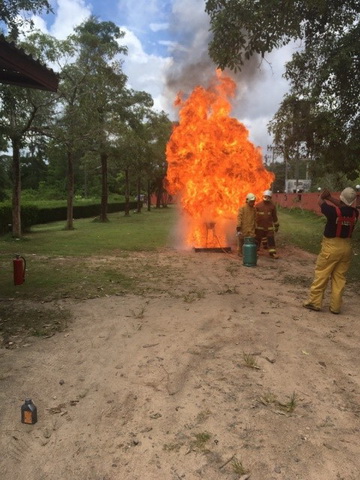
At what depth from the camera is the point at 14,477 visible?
2.84 metres

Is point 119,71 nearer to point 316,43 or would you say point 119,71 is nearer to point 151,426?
point 316,43

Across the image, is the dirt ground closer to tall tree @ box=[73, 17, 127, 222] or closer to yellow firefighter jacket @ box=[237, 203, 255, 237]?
yellow firefighter jacket @ box=[237, 203, 255, 237]

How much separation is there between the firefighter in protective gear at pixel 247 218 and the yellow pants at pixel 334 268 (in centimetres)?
530

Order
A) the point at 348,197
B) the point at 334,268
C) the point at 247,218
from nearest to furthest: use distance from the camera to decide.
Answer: the point at 348,197 < the point at 334,268 < the point at 247,218

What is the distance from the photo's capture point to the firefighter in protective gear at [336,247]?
641 centimetres

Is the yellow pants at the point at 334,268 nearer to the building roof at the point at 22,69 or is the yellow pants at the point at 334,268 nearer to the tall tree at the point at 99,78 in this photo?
the building roof at the point at 22,69

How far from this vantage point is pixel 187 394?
393 centimetres

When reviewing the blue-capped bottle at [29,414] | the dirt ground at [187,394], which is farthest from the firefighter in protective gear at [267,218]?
the blue-capped bottle at [29,414]

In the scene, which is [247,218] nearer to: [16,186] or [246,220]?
[246,220]

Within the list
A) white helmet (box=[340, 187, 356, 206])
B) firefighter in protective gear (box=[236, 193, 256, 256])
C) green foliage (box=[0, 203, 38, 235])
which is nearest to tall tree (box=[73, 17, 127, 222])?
green foliage (box=[0, 203, 38, 235])

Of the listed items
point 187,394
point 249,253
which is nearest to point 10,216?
point 249,253

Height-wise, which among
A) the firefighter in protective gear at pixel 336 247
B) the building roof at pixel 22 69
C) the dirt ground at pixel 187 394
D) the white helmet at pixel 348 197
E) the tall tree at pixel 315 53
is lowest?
the dirt ground at pixel 187 394

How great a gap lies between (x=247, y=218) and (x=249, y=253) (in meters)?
1.59

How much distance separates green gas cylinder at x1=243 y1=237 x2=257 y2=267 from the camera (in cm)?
1064
